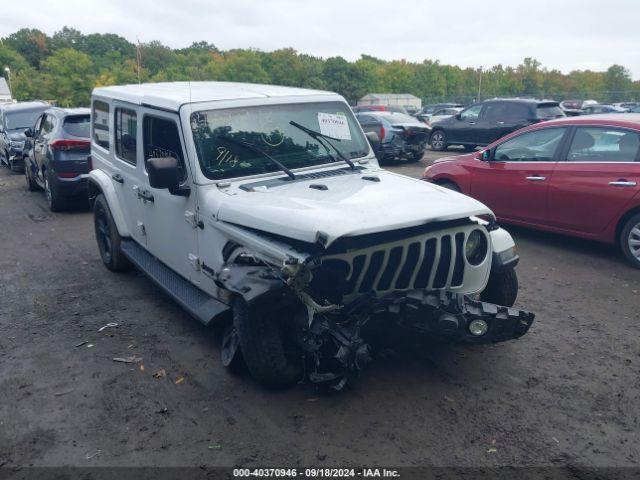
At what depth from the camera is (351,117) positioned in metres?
5.36

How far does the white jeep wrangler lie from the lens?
3.53 meters

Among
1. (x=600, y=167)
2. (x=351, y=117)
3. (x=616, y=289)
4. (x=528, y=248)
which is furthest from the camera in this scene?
(x=528, y=248)

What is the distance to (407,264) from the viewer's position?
3.76m

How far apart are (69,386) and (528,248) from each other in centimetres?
562

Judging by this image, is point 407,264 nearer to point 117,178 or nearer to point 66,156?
point 117,178

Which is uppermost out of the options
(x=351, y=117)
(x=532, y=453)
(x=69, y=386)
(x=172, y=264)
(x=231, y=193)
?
(x=351, y=117)

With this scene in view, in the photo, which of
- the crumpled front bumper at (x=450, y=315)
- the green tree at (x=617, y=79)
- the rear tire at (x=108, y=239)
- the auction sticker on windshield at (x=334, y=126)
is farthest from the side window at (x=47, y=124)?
the green tree at (x=617, y=79)

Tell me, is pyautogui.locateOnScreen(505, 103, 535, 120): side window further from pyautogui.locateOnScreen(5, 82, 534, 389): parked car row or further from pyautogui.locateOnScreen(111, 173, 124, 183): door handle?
pyautogui.locateOnScreen(111, 173, 124, 183): door handle

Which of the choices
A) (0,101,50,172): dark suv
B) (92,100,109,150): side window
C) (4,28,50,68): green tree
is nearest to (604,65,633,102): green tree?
(0,101,50,172): dark suv

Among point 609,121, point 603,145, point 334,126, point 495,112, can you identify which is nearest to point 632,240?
point 603,145

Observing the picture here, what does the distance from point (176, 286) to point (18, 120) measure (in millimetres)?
13373

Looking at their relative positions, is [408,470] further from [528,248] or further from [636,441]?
[528,248]

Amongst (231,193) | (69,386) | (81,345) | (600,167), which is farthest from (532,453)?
(600,167)

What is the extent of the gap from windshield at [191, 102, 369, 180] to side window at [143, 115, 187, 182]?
0.23 meters
